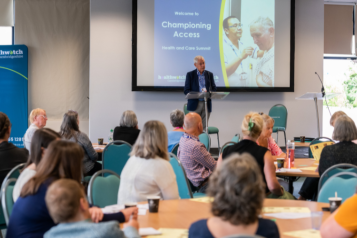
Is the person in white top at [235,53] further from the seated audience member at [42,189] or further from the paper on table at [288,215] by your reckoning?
the seated audience member at [42,189]

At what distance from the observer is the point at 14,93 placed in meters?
7.88

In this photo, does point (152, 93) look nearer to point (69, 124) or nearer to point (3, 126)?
point (69, 124)

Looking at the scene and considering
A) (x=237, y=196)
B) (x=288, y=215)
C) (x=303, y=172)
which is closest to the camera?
(x=237, y=196)

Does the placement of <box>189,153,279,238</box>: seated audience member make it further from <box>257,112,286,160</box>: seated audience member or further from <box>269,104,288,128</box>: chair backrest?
<box>269,104,288,128</box>: chair backrest

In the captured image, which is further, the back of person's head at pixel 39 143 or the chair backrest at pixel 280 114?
the chair backrest at pixel 280 114

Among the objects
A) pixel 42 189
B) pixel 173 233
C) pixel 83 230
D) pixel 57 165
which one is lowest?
pixel 173 233

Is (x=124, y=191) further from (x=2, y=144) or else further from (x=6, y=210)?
(x=2, y=144)

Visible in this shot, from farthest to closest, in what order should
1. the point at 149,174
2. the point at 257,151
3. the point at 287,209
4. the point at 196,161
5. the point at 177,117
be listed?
1. the point at 177,117
2. the point at 196,161
3. the point at 257,151
4. the point at 149,174
5. the point at 287,209

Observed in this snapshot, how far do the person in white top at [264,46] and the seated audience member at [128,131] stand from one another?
3.96m

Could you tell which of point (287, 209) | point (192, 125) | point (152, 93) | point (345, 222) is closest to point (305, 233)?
point (345, 222)

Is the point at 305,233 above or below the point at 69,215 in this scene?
below

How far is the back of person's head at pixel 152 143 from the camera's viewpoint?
235 centimetres

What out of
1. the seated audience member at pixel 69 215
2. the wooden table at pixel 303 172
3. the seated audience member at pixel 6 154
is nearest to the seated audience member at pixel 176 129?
the wooden table at pixel 303 172

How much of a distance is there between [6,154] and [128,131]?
1.95 m
